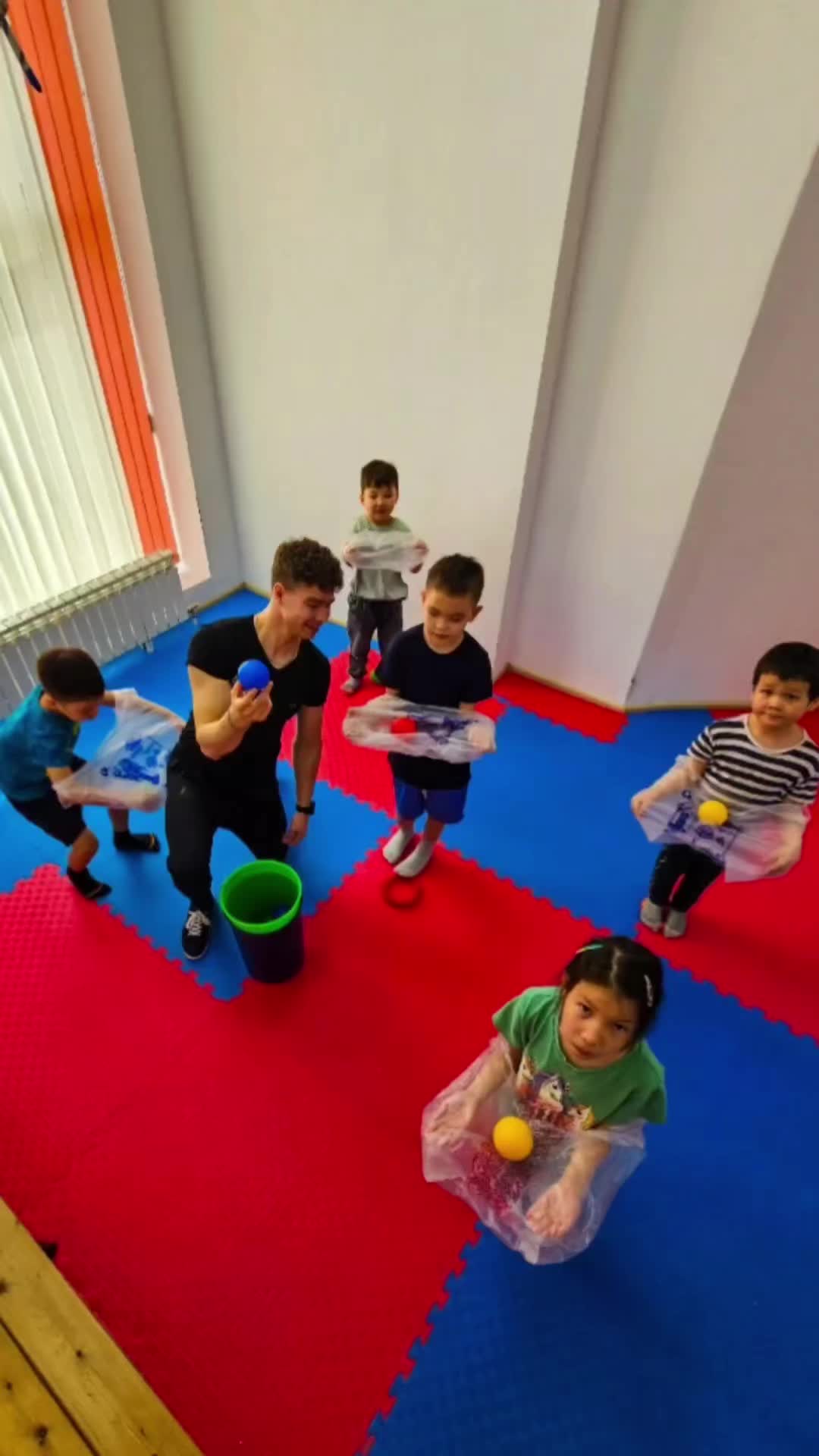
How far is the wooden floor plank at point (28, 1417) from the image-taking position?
1.40 m

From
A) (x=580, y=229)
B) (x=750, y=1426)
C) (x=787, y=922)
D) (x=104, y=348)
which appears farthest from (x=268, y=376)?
(x=750, y=1426)

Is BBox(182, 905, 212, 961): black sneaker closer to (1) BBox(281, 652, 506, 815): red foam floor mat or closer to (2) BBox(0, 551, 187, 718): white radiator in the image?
(1) BBox(281, 652, 506, 815): red foam floor mat

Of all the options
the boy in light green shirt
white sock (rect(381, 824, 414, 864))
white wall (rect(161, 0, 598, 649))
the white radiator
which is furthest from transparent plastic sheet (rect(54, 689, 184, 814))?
white wall (rect(161, 0, 598, 649))

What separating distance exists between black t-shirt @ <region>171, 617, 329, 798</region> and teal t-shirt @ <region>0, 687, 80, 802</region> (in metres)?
0.36

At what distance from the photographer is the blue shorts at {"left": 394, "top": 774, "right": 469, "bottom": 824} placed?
2.71 metres

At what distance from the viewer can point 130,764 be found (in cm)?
255

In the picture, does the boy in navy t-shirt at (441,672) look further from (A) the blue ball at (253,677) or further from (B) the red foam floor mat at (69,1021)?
(B) the red foam floor mat at (69,1021)

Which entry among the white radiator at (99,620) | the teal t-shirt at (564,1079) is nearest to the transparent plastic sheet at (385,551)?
the white radiator at (99,620)

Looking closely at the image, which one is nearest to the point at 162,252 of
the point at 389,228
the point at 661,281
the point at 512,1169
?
the point at 389,228

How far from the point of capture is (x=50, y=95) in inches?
120

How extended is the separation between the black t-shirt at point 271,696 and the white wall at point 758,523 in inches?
75.0

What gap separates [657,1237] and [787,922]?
4.45 ft

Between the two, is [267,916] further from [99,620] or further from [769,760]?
[99,620]

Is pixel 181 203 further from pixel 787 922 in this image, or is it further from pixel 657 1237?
pixel 657 1237
